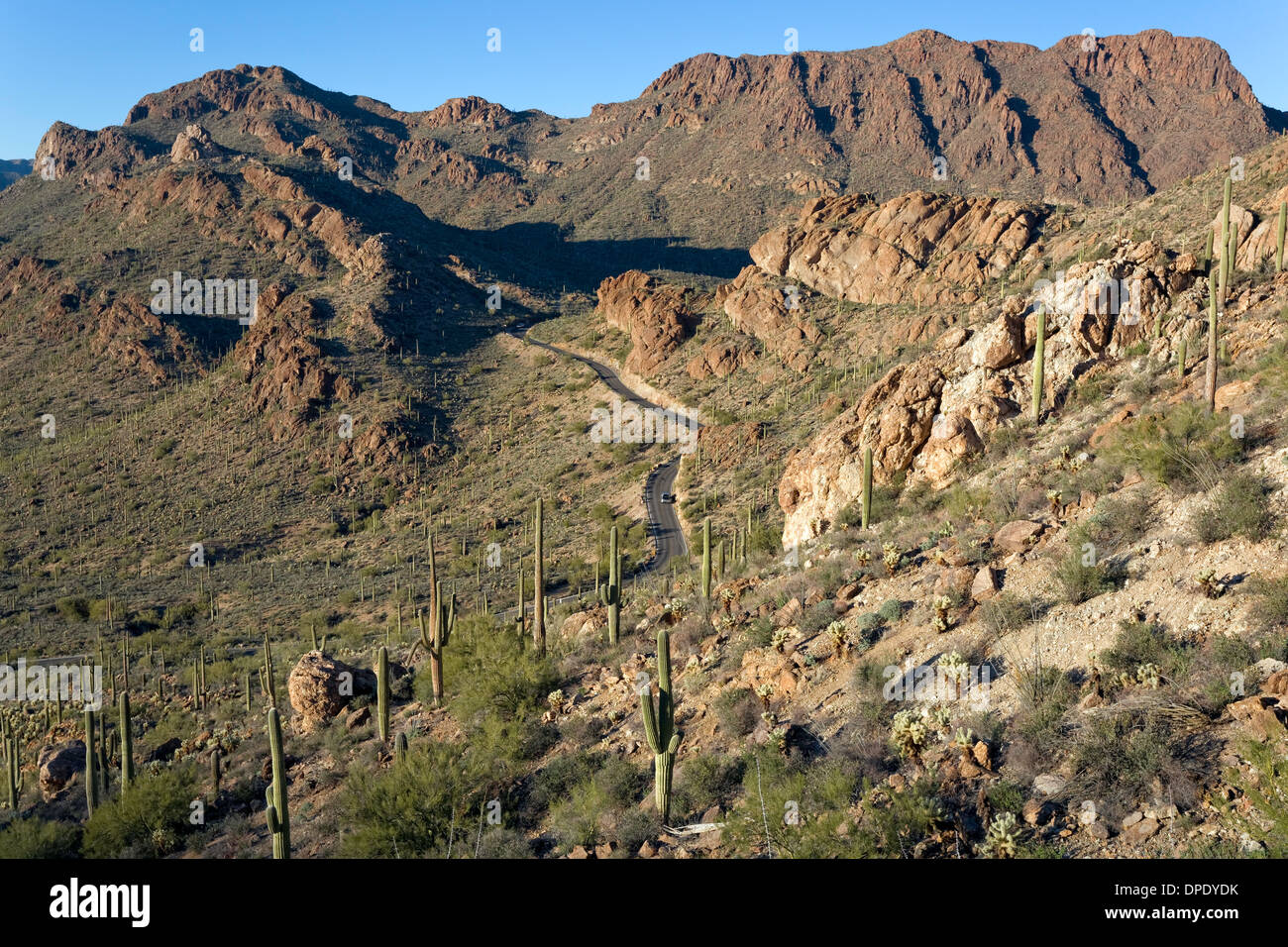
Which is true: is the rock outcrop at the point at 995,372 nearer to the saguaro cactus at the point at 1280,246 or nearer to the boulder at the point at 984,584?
the saguaro cactus at the point at 1280,246

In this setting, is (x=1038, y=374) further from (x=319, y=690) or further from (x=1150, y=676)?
(x=319, y=690)

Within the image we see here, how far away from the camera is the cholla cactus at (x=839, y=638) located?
39.2ft

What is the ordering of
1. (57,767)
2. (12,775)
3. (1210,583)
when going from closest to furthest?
(1210,583) < (12,775) < (57,767)

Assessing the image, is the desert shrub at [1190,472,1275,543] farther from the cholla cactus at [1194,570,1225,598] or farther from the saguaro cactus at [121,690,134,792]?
the saguaro cactus at [121,690,134,792]

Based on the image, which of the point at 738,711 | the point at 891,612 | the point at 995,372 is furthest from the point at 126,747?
the point at 995,372

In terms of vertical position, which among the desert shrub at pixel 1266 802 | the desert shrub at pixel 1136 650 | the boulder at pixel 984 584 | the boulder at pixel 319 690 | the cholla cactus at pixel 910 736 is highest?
the boulder at pixel 984 584

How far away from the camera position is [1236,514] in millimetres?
9922

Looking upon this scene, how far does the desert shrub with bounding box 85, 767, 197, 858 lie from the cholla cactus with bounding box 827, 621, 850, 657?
537 inches

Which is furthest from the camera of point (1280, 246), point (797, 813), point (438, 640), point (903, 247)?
point (903, 247)

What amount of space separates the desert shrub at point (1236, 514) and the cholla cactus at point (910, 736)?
15.1 ft

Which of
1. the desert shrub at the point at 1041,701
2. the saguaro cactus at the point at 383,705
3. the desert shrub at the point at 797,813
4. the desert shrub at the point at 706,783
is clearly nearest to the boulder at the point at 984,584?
the desert shrub at the point at 1041,701

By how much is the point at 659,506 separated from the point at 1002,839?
128 feet
